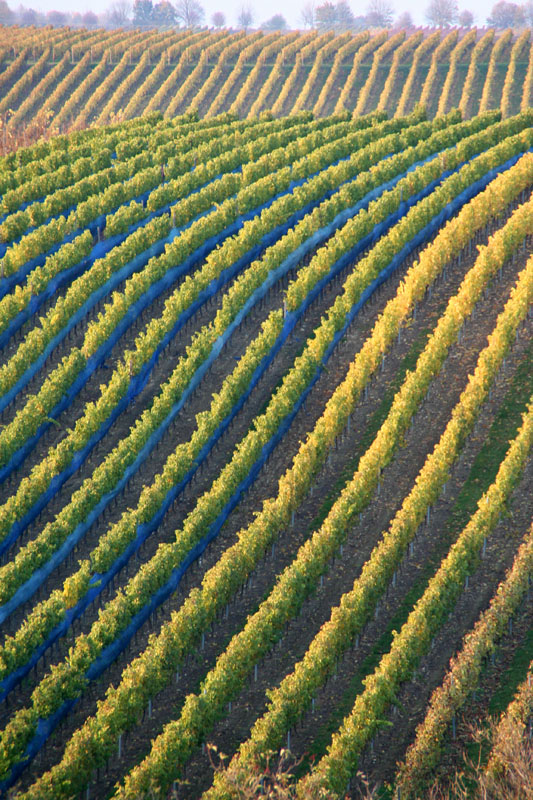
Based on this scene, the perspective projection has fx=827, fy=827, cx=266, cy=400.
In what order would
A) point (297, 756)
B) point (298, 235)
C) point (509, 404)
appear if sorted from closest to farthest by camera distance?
1. point (297, 756)
2. point (509, 404)
3. point (298, 235)

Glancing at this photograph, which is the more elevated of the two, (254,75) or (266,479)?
(254,75)

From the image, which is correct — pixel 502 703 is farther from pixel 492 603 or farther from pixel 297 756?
pixel 297 756

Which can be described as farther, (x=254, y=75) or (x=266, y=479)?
(x=254, y=75)

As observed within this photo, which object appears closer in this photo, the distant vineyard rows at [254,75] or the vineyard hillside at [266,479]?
the vineyard hillside at [266,479]

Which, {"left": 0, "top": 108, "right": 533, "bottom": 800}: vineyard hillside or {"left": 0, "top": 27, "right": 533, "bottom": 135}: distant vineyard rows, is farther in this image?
{"left": 0, "top": 27, "right": 533, "bottom": 135}: distant vineyard rows

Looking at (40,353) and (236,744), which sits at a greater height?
(40,353)

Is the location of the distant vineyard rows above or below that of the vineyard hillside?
above

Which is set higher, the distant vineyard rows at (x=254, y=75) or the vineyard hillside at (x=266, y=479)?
the distant vineyard rows at (x=254, y=75)

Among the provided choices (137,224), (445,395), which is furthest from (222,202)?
(445,395)
